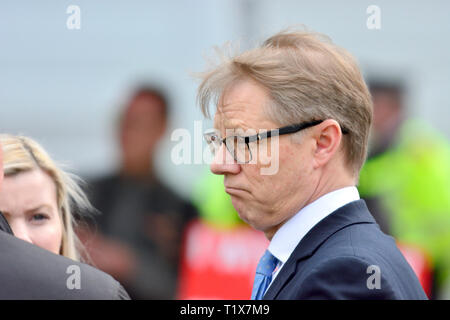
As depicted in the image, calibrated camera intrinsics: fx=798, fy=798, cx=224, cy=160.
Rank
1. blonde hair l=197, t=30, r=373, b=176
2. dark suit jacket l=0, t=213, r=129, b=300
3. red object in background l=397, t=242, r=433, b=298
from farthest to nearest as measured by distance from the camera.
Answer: red object in background l=397, t=242, r=433, b=298, blonde hair l=197, t=30, r=373, b=176, dark suit jacket l=0, t=213, r=129, b=300

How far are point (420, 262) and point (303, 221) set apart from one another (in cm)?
290

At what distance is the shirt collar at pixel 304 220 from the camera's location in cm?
205

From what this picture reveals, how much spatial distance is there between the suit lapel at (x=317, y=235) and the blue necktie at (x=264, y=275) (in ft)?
0.35

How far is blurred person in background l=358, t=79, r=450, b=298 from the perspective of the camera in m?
4.74

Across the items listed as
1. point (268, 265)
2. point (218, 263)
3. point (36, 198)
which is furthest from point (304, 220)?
point (218, 263)

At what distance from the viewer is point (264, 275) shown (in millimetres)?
2117

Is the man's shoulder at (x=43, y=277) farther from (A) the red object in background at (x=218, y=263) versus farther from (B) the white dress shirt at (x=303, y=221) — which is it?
(A) the red object in background at (x=218, y=263)

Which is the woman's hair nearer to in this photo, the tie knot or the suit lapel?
the tie knot

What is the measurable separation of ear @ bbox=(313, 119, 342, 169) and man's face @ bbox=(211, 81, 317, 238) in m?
0.02

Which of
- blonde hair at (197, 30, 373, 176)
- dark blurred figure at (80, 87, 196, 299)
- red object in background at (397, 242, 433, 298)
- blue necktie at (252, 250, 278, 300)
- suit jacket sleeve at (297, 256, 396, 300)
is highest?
blonde hair at (197, 30, 373, 176)

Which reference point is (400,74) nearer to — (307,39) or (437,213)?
(437,213)

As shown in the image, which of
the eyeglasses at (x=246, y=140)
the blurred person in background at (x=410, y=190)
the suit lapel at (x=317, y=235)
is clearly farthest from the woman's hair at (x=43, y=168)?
the blurred person in background at (x=410, y=190)

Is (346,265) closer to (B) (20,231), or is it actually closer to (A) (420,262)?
(B) (20,231)

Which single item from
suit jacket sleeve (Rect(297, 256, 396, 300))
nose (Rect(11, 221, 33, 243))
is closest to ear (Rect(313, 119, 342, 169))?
suit jacket sleeve (Rect(297, 256, 396, 300))
